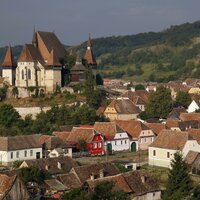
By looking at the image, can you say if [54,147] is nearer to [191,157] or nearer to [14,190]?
[191,157]

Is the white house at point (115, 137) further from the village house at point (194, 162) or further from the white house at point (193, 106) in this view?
the white house at point (193, 106)

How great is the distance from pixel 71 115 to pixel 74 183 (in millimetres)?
24061

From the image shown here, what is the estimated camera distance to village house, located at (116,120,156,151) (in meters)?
60.5

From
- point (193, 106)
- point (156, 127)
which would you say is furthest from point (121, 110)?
point (193, 106)

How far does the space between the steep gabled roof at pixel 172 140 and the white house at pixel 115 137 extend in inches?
234

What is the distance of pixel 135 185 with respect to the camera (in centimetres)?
4103

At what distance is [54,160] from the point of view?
47000 millimetres

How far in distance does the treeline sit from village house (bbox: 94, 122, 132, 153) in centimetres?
492

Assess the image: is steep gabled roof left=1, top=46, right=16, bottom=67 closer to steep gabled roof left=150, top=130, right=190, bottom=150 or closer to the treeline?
the treeline

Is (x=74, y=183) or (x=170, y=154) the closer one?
(x=74, y=183)

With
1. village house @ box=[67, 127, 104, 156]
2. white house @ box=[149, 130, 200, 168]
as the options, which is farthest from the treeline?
white house @ box=[149, 130, 200, 168]

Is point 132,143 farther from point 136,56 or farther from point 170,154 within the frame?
point 136,56

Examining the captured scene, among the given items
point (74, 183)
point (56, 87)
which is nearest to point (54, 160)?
point (74, 183)

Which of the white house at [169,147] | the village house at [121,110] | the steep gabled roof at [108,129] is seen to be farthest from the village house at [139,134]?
the village house at [121,110]
